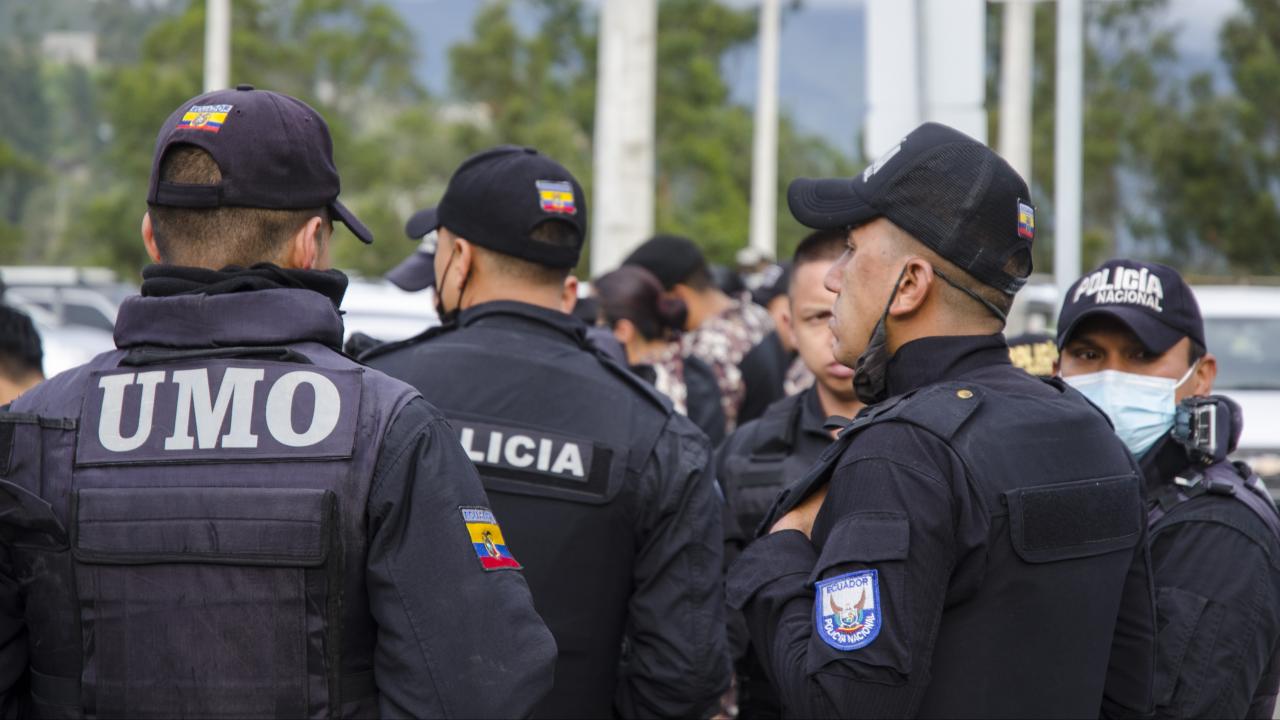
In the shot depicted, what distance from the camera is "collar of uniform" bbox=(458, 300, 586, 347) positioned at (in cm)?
340

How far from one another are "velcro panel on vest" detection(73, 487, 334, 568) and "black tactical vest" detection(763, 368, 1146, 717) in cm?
87

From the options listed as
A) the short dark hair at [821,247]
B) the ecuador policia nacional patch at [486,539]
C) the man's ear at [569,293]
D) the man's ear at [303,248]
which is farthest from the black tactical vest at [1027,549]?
the short dark hair at [821,247]

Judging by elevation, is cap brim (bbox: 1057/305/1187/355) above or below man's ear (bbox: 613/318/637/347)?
above

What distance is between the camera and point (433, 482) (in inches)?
86.7

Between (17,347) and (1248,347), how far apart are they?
8.09 m

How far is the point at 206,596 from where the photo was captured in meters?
2.15

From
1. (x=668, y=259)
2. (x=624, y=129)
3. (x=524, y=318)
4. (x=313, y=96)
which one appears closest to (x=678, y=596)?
(x=524, y=318)

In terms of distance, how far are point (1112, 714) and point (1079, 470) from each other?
541 millimetres

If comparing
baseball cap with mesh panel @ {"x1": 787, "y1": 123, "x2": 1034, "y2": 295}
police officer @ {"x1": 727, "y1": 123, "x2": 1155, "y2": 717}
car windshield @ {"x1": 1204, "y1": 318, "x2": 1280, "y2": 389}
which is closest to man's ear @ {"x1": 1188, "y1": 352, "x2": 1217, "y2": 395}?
police officer @ {"x1": 727, "y1": 123, "x2": 1155, "y2": 717}

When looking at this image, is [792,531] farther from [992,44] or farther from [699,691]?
[992,44]

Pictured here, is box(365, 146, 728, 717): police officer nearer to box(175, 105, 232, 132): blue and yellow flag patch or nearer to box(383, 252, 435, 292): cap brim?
box(383, 252, 435, 292): cap brim

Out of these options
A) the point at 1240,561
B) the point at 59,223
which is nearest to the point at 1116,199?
the point at 59,223

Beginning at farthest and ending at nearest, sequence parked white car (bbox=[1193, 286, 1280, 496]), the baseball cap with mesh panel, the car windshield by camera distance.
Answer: the car windshield
parked white car (bbox=[1193, 286, 1280, 496])
the baseball cap with mesh panel

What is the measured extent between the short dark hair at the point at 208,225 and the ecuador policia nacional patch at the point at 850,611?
1.09 meters
